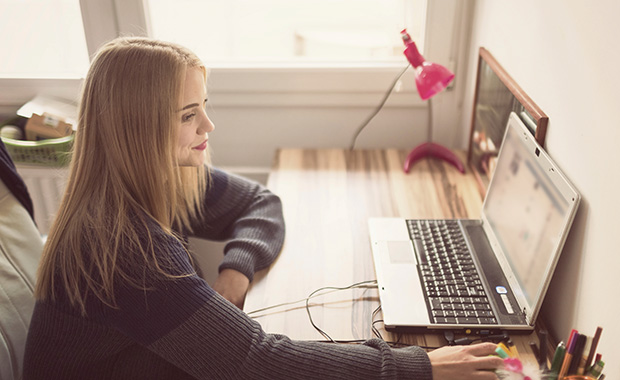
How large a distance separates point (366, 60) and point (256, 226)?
73 centimetres

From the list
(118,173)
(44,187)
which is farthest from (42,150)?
(118,173)

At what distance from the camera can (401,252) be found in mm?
1227

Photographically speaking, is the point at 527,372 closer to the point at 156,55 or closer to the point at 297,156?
the point at 156,55

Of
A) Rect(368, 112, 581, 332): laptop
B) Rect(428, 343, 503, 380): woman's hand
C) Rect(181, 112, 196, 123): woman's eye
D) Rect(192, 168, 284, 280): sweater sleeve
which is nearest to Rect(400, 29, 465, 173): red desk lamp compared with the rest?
Rect(368, 112, 581, 332): laptop

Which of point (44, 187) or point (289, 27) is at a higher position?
point (289, 27)

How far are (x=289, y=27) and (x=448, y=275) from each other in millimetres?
1156

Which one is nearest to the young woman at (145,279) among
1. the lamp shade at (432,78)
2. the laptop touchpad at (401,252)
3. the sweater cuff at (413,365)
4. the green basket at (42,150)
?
the sweater cuff at (413,365)

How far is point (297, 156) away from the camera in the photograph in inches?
67.8

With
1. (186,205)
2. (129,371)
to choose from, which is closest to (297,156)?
(186,205)

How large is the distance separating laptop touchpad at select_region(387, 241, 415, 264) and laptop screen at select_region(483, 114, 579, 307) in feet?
0.60

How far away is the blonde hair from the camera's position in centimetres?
95

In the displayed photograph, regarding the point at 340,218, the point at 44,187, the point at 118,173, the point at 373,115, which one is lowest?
the point at 44,187

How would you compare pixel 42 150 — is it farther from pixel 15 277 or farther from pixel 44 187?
pixel 15 277

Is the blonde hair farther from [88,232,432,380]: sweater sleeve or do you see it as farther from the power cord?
the power cord
